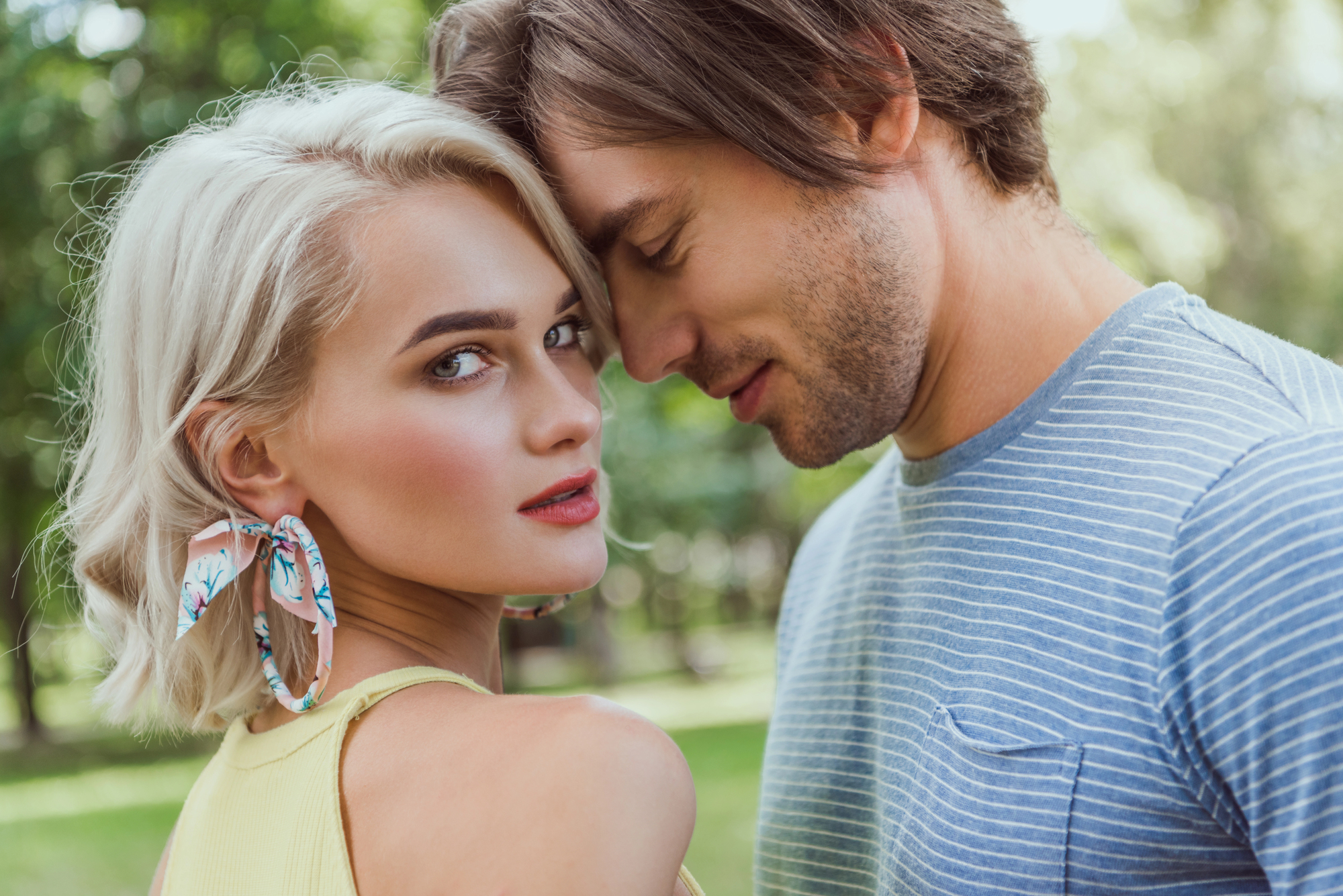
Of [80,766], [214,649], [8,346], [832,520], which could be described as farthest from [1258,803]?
[80,766]

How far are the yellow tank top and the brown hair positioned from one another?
3.83 feet

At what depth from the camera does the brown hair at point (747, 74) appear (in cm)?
211

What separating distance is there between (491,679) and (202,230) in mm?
1021

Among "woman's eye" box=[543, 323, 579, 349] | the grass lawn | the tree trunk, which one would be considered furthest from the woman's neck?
the tree trunk

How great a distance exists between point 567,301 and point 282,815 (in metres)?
1.01

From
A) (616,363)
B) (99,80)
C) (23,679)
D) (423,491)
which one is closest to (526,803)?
(423,491)

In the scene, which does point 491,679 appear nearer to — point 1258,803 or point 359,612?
point 359,612

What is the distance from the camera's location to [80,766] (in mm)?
14188

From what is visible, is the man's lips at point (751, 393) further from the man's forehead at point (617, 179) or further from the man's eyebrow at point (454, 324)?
the man's eyebrow at point (454, 324)

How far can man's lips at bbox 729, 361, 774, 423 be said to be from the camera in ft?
7.88

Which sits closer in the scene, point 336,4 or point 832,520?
point 832,520

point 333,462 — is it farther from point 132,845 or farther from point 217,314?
point 132,845

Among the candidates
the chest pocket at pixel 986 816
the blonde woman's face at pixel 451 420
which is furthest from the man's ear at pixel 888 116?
the chest pocket at pixel 986 816

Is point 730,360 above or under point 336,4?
above
